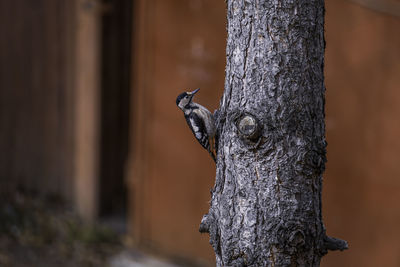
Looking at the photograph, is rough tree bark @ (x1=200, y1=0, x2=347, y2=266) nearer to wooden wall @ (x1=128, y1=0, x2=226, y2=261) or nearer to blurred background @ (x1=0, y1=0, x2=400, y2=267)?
blurred background @ (x1=0, y1=0, x2=400, y2=267)

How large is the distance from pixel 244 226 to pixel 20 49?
20.0 feet

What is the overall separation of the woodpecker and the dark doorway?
3.07 meters

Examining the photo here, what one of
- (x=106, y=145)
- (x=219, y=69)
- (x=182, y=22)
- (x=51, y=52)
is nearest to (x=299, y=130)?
(x=219, y=69)

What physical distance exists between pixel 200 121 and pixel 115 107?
12.2 ft

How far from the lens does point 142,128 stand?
667cm

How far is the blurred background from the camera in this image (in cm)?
517

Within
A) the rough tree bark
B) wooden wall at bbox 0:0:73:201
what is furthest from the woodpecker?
wooden wall at bbox 0:0:73:201

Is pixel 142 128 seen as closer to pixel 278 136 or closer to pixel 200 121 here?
pixel 200 121

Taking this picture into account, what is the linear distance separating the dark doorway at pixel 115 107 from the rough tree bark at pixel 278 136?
4.77 metres

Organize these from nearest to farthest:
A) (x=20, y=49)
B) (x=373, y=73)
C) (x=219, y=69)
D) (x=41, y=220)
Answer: (x=373, y=73) < (x=219, y=69) < (x=41, y=220) < (x=20, y=49)

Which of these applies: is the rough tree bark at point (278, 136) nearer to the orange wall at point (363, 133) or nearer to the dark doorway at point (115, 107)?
the orange wall at point (363, 133)

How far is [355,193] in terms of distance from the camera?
531 centimetres

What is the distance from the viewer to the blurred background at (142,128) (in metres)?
5.17

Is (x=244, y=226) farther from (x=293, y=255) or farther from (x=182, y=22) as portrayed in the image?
(x=182, y=22)
